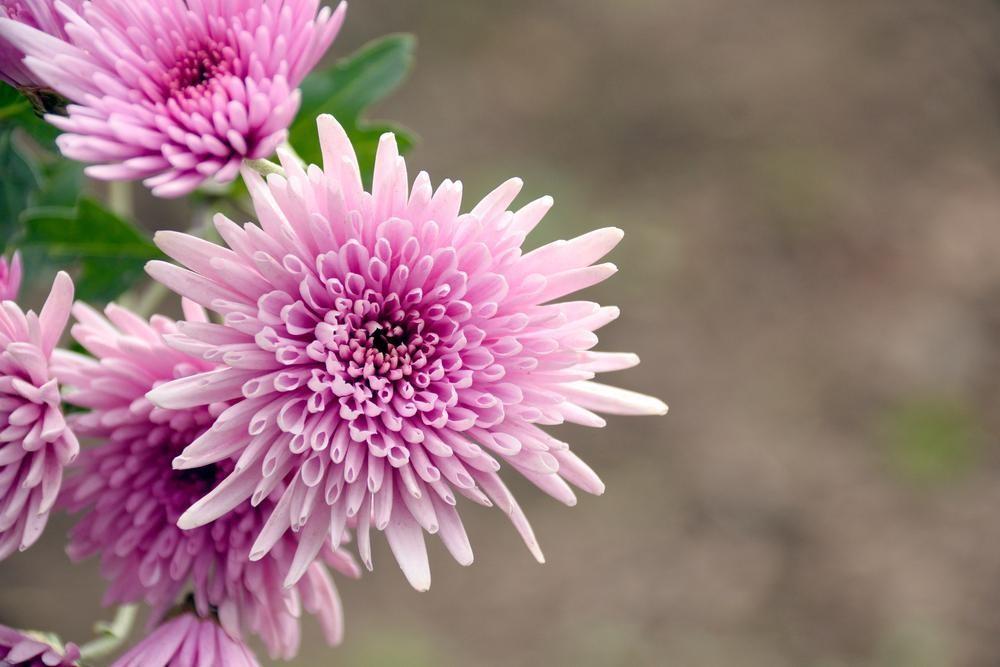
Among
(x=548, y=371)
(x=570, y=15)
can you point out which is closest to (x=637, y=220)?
(x=570, y=15)

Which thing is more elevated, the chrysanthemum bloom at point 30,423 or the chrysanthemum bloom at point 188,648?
the chrysanthemum bloom at point 30,423

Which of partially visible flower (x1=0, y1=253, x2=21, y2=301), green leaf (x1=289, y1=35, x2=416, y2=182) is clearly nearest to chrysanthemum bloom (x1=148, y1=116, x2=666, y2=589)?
partially visible flower (x1=0, y1=253, x2=21, y2=301)

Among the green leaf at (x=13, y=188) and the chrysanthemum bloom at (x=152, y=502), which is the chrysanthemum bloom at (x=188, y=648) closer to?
the chrysanthemum bloom at (x=152, y=502)

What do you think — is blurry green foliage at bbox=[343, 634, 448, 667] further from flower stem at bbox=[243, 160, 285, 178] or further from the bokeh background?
flower stem at bbox=[243, 160, 285, 178]

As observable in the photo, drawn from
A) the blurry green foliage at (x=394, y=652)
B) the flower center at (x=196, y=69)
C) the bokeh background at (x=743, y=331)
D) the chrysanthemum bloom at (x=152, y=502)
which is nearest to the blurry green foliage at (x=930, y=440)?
the bokeh background at (x=743, y=331)

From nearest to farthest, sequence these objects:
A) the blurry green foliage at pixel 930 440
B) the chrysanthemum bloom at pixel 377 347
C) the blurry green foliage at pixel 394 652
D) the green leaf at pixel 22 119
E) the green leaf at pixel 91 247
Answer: the chrysanthemum bloom at pixel 377 347
the green leaf at pixel 22 119
the green leaf at pixel 91 247
the blurry green foliage at pixel 394 652
the blurry green foliage at pixel 930 440

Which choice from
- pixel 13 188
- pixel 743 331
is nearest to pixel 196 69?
pixel 13 188

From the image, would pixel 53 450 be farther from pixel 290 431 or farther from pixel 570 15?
pixel 570 15
